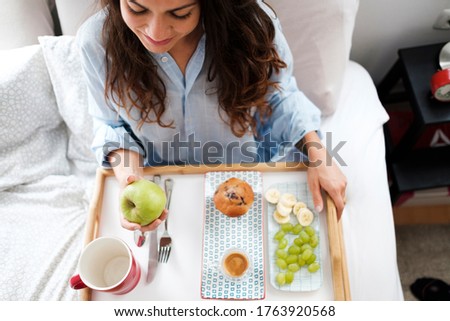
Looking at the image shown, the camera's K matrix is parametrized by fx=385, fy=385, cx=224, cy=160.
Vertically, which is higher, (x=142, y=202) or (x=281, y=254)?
(x=142, y=202)

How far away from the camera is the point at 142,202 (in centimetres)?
82

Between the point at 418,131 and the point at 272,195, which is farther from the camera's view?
the point at 418,131

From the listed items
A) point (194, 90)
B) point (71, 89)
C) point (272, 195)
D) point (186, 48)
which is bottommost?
point (272, 195)

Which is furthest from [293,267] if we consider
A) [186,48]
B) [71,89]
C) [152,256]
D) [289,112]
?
[71,89]

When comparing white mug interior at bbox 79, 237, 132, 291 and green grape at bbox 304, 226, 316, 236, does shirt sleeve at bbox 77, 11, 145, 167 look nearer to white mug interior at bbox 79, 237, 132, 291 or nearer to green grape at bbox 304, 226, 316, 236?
white mug interior at bbox 79, 237, 132, 291

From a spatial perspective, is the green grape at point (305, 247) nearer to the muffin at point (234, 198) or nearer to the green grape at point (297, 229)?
the green grape at point (297, 229)

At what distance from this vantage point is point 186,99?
0.98 m

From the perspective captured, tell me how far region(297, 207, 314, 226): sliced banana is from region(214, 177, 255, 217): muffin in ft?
0.39

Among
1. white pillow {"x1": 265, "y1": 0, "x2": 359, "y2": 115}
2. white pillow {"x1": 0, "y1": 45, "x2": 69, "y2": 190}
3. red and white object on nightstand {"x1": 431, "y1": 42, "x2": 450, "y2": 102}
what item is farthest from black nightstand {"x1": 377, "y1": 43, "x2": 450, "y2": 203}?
white pillow {"x1": 0, "y1": 45, "x2": 69, "y2": 190}

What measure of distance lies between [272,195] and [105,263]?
426 mm

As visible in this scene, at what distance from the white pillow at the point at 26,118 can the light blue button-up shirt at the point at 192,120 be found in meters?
0.30

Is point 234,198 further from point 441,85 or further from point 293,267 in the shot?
point 441,85

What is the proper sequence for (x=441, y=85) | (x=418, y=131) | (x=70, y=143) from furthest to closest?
1. (x=70, y=143)
2. (x=418, y=131)
3. (x=441, y=85)

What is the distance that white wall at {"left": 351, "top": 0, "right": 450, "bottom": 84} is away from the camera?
1333 millimetres
